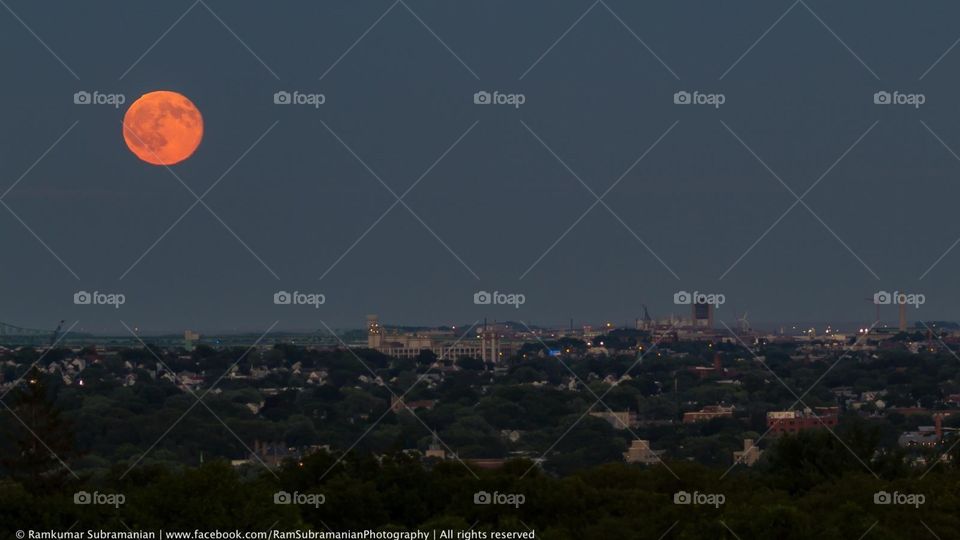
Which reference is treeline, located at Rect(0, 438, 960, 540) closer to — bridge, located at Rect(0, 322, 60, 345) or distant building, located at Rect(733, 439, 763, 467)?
distant building, located at Rect(733, 439, 763, 467)

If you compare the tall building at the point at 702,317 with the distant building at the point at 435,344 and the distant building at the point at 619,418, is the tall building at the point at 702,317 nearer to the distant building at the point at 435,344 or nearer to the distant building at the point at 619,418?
the distant building at the point at 435,344

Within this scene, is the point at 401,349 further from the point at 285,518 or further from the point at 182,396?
the point at 285,518

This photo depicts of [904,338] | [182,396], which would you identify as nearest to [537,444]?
[182,396]

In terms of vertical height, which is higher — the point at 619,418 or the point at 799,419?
the point at 619,418

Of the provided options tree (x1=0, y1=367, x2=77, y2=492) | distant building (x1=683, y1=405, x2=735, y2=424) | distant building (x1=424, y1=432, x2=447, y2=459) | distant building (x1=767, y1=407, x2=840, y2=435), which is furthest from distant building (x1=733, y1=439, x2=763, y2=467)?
tree (x1=0, y1=367, x2=77, y2=492)

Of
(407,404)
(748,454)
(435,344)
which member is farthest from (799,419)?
(435,344)

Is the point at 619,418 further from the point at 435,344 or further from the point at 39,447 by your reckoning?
the point at 39,447
